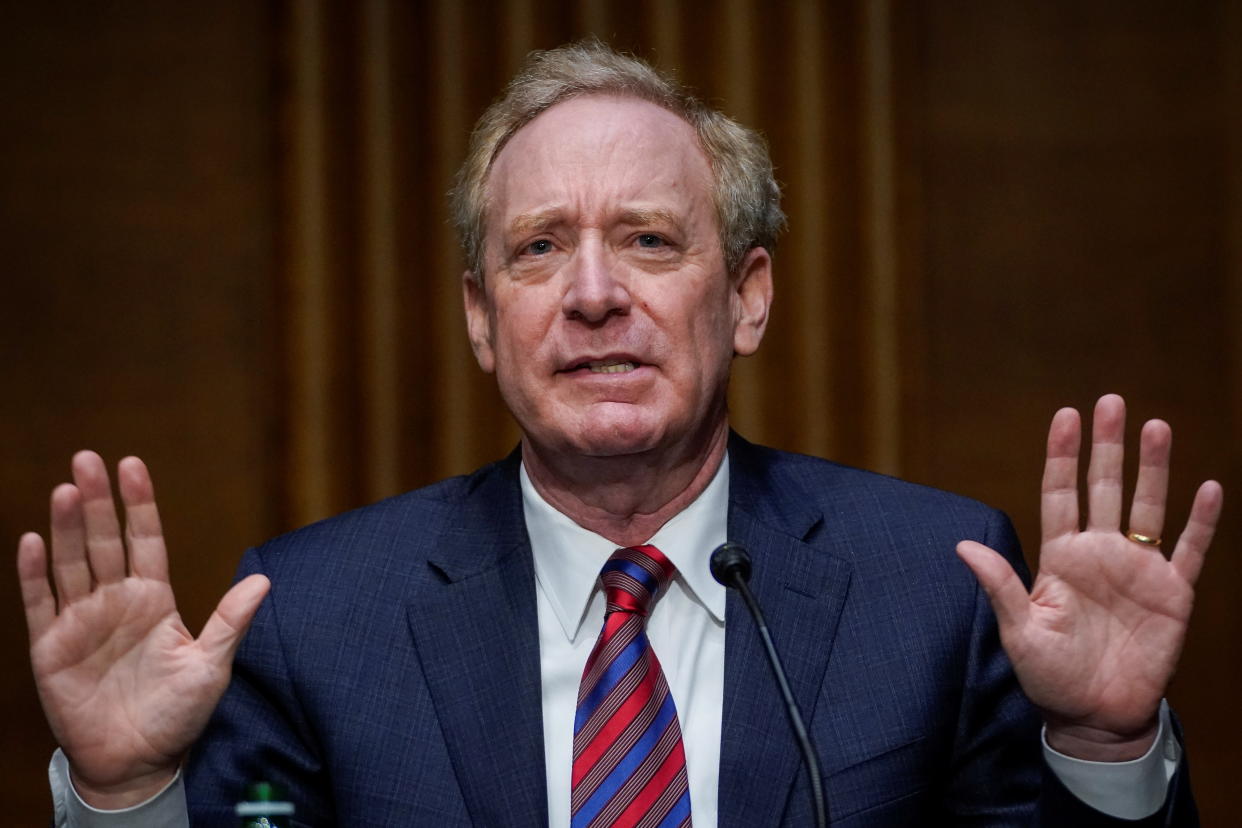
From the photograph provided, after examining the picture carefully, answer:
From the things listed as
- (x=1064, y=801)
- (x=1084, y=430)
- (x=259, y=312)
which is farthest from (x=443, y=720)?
(x=1084, y=430)

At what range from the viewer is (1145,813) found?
5.08 ft

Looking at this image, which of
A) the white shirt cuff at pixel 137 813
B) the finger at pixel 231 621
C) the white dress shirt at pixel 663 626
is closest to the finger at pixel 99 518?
the finger at pixel 231 621

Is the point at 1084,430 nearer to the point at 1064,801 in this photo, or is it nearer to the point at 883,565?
the point at 883,565

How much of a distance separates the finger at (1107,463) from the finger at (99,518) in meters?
1.09

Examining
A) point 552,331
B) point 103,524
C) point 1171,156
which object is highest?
point 1171,156

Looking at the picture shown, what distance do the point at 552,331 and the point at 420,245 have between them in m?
1.16

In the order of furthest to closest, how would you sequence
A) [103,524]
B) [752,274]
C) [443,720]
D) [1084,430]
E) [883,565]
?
[1084,430]
[752,274]
[883,565]
[443,720]
[103,524]

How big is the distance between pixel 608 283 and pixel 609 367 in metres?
0.11

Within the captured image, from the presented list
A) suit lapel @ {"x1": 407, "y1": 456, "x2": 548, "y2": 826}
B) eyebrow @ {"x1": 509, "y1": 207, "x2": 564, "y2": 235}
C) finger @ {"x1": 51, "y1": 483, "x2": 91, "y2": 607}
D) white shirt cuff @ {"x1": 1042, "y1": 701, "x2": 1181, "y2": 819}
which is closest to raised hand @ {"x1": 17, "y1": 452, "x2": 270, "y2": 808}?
finger @ {"x1": 51, "y1": 483, "x2": 91, "y2": 607}

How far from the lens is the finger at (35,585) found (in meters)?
1.46

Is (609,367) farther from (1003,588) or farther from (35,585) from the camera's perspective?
(35,585)

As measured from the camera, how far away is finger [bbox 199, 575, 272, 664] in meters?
1.54

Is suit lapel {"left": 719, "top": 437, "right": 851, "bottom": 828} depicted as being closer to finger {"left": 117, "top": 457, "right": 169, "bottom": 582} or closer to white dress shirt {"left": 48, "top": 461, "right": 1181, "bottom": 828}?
white dress shirt {"left": 48, "top": 461, "right": 1181, "bottom": 828}

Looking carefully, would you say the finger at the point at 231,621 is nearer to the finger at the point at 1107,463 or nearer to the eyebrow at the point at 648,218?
the eyebrow at the point at 648,218
